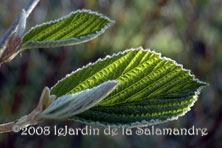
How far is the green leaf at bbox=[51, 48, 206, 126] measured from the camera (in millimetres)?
Result: 477

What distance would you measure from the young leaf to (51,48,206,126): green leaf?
0.23 feet

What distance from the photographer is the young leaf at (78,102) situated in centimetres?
36

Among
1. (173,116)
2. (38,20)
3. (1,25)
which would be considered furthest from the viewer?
(1,25)

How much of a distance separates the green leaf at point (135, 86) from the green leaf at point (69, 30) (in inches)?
1.3

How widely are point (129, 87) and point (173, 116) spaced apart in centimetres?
5

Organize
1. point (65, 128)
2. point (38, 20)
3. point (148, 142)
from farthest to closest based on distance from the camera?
point (148, 142) → point (38, 20) → point (65, 128)

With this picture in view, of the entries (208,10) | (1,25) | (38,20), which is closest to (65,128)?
(38,20)

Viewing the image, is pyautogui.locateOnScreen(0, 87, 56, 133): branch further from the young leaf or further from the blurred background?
the blurred background

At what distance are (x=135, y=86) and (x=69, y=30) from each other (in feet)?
0.27

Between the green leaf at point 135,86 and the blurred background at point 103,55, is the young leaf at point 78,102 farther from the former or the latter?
the blurred background at point 103,55

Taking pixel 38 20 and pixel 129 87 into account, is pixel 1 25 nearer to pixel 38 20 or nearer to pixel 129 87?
pixel 38 20

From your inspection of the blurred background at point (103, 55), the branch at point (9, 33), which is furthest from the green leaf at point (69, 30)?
the blurred background at point (103, 55)

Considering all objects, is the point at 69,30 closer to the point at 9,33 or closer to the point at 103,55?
the point at 9,33

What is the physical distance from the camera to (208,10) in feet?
10.5
